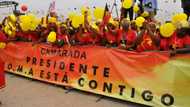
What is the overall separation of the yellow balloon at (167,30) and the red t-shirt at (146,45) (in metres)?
0.31

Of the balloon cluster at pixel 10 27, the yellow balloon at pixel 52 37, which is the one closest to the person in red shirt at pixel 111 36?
the yellow balloon at pixel 52 37

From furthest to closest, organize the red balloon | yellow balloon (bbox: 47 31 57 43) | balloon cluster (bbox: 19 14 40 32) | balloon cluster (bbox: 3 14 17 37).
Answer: the red balloon < balloon cluster (bbox: 3 14 17 37) < balloon cluster (bbox: 19 14 40 32) < yellow balloon (bbox: 47 31 57 43)

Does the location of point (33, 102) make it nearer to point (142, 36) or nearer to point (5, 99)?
point (5, 99)

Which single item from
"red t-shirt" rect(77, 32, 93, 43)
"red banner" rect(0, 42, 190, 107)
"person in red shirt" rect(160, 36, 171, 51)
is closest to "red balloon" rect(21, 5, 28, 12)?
"red banner" rect(0, 42, 190, 107)

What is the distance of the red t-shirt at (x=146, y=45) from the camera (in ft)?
25.2

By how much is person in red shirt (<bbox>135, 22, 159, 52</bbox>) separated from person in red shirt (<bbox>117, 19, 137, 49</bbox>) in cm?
39

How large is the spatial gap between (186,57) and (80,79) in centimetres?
255

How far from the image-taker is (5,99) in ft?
26.5

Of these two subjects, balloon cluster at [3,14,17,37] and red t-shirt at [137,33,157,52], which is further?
balloon cluster at [3,14,17,37]

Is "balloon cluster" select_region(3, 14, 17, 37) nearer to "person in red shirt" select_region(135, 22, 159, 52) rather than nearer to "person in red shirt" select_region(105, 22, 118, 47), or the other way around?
"person in red shirt" select_region(105, 22, 118, 47)

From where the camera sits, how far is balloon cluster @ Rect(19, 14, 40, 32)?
1020 centimetres

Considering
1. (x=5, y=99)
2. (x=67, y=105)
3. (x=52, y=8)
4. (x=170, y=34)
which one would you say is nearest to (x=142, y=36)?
(x=170, y=34)

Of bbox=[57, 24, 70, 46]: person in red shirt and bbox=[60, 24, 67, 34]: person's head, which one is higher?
bbox=[60, 24, 67, 34]: person's head

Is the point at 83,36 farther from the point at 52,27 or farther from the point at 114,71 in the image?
the point at 114,71
